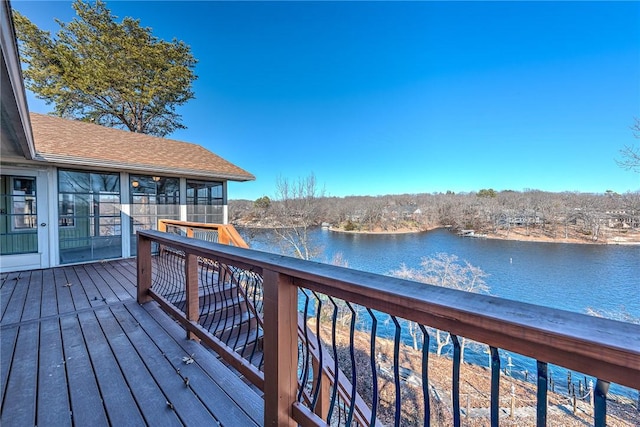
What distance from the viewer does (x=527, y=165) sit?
23.8 meters

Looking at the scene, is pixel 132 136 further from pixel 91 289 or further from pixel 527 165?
pixel 527 165

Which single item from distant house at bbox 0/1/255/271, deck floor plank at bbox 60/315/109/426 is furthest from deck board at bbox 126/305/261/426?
distant house at bbox 0/1/255/271

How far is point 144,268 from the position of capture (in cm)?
325

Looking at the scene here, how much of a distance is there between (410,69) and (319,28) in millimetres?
5806

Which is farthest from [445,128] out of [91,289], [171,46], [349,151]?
[91,289]

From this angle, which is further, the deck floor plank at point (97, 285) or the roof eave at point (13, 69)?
the deck floor plank at point (97, 285)

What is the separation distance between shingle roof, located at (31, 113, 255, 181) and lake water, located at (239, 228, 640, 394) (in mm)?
7916

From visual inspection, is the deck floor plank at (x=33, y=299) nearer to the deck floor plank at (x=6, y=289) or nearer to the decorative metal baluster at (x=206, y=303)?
the deck floor plank at (x=6, y=289)

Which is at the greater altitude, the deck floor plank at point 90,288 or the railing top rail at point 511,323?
the railing top rail at point 511,323

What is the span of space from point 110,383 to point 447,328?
2306 millimetres

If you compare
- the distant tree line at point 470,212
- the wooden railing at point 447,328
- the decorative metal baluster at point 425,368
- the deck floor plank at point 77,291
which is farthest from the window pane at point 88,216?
the distant tree line at point 470,212

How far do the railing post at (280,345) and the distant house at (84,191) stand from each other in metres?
4.20

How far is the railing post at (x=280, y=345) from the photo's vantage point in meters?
1.26

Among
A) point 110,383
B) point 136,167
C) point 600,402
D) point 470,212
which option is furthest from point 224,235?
point 470,212
